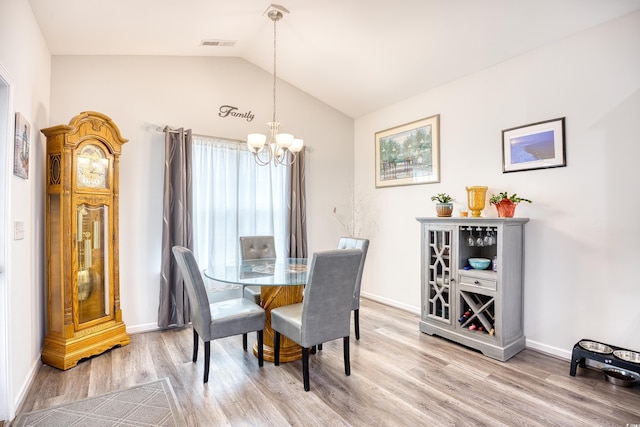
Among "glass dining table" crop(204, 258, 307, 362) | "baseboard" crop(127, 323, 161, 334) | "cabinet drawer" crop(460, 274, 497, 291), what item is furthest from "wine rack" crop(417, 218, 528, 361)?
"baseboard" crop(127, 323, 161, 334)

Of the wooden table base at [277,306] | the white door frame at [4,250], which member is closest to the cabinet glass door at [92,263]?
the white door frame at [4,250]

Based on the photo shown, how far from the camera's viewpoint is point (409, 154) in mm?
4379

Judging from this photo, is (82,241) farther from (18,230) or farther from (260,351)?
(260,351)

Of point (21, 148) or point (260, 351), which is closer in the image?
point (21, 148)

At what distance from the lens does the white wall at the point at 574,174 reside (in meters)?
2.60

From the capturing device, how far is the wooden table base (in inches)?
115

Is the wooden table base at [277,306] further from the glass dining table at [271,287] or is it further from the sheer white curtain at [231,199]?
the sheer white curtain at [231,199]

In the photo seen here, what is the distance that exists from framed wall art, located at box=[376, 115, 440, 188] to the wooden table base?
2.24 meters

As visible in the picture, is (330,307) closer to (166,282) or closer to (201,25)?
(166,282)

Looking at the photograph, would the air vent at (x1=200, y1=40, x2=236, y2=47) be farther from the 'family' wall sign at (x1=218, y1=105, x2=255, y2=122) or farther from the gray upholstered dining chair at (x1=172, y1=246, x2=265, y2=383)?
the gray upholstered dining chair at (x1=172, y1=246, x2=265, y2=383)

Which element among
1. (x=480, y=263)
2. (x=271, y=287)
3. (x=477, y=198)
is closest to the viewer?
(x=271, y=287)

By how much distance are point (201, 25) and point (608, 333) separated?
14.9 ft

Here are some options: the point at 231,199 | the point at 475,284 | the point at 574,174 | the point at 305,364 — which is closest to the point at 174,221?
the point at 231,199

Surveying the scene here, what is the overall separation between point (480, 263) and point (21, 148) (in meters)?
3.83
